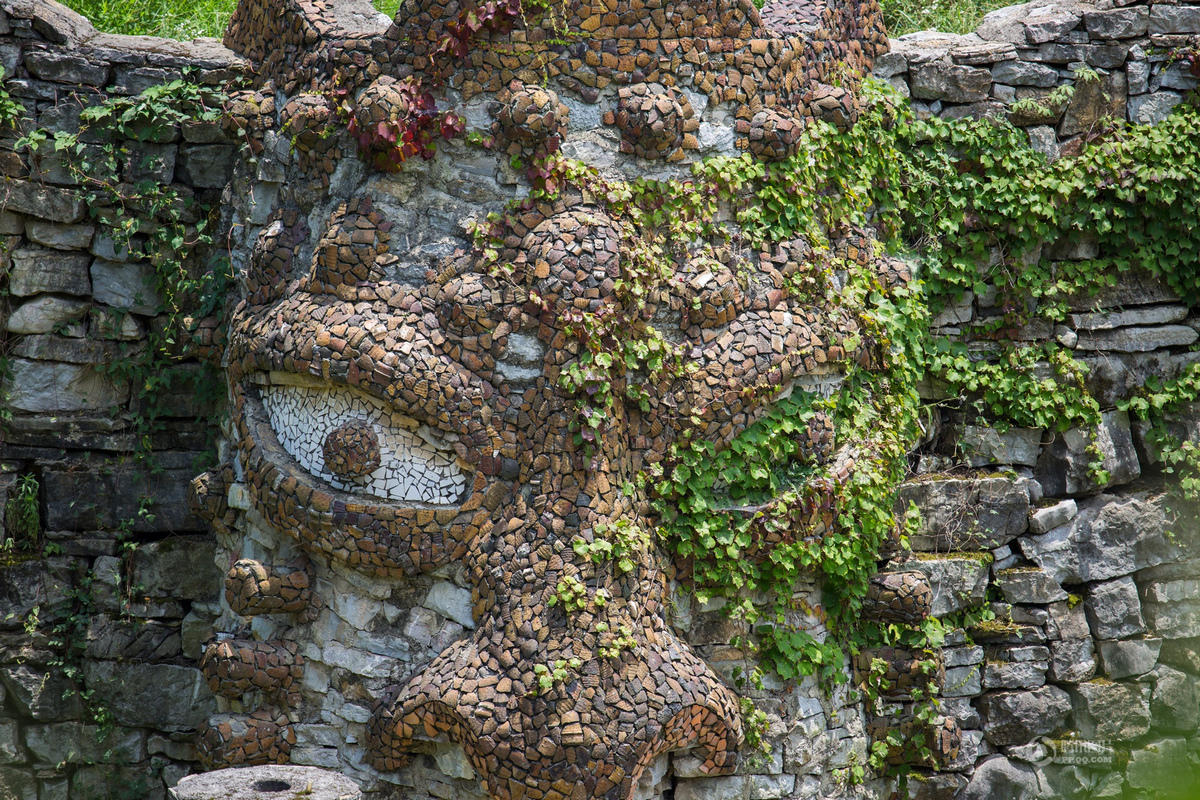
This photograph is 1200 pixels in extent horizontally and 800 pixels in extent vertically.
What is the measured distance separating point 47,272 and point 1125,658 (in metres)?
5.87

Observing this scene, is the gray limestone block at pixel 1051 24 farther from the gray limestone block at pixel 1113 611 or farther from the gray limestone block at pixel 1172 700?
the gray limestone block at pixel 1172 700

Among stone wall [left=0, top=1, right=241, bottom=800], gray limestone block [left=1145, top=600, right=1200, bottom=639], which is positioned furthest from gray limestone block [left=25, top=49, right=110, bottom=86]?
gray limestone block [left=1145, top=600, right=1200, bottom=639]

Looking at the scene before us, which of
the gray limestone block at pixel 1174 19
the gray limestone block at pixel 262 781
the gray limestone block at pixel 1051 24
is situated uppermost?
the gray limestone block at pixel 1174 19

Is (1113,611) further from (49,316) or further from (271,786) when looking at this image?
(49,316)

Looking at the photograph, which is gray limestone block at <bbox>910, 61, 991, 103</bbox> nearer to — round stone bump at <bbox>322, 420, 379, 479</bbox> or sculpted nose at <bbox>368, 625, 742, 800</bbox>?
sculpted nose at <bbox>368, 625, 742, 800</bbox>

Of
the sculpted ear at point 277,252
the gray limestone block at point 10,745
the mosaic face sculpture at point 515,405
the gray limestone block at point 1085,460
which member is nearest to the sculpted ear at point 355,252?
the mosaic face sculpture at point 515,405

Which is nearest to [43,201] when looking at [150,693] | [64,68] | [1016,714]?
[64,68]

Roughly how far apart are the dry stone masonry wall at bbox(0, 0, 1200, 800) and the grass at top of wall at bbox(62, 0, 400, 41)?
3.06 ft

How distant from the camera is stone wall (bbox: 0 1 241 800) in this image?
573cm

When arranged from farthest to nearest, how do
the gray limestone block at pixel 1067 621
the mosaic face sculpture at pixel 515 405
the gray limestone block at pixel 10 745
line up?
the gray limestone block at pixel 1067 621 → the gray limestone block at pixel 10 745 → the mosaic face sculpture at pixel 515 405

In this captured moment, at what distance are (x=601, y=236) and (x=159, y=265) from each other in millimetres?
2497

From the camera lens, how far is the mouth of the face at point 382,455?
15.6ft

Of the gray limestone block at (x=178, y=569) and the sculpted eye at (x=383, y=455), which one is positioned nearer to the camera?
the sculpted eye at (x=383, y=455)

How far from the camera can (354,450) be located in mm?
4734
